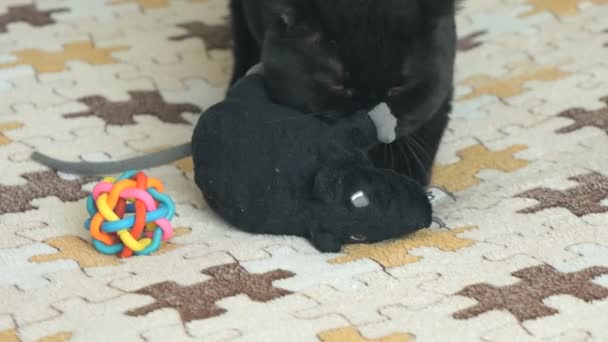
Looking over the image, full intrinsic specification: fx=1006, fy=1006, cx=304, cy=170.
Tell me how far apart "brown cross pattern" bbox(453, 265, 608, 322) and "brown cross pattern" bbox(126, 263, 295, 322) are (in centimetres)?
25

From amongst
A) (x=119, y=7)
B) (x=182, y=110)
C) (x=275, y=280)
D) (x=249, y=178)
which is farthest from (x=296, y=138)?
(x=119, y=7)

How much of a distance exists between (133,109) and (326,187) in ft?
2.57

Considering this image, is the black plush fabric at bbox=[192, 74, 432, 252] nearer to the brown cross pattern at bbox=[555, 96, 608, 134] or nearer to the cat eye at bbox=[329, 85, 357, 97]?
the cat eye at bbox=[329, 85, 357, 97]

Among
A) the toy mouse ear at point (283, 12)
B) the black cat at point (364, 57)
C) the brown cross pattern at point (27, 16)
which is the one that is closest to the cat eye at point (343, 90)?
the black cat at point (364, 57)

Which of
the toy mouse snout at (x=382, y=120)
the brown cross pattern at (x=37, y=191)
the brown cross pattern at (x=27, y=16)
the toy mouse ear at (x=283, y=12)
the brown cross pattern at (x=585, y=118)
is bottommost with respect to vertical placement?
the brown cross pattern at (x=585, y=118)

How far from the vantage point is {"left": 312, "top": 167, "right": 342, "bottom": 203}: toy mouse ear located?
142 centimetres

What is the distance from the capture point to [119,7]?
274 centimetres

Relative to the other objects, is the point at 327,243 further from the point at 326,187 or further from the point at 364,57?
the point at 364,57

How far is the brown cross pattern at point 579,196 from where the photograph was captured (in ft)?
5.13

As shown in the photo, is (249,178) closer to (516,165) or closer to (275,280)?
(275,280)

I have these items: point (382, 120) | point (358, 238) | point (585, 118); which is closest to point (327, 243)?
point (358, 238)

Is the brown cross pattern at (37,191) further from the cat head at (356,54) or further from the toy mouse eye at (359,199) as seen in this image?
the toy mouse eye at (359,199)

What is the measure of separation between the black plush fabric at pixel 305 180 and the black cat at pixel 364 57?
5 cm

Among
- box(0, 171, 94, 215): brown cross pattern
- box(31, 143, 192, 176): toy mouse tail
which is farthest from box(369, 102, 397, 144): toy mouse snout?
box(0, 171, 94, 215): brown cross pattern
